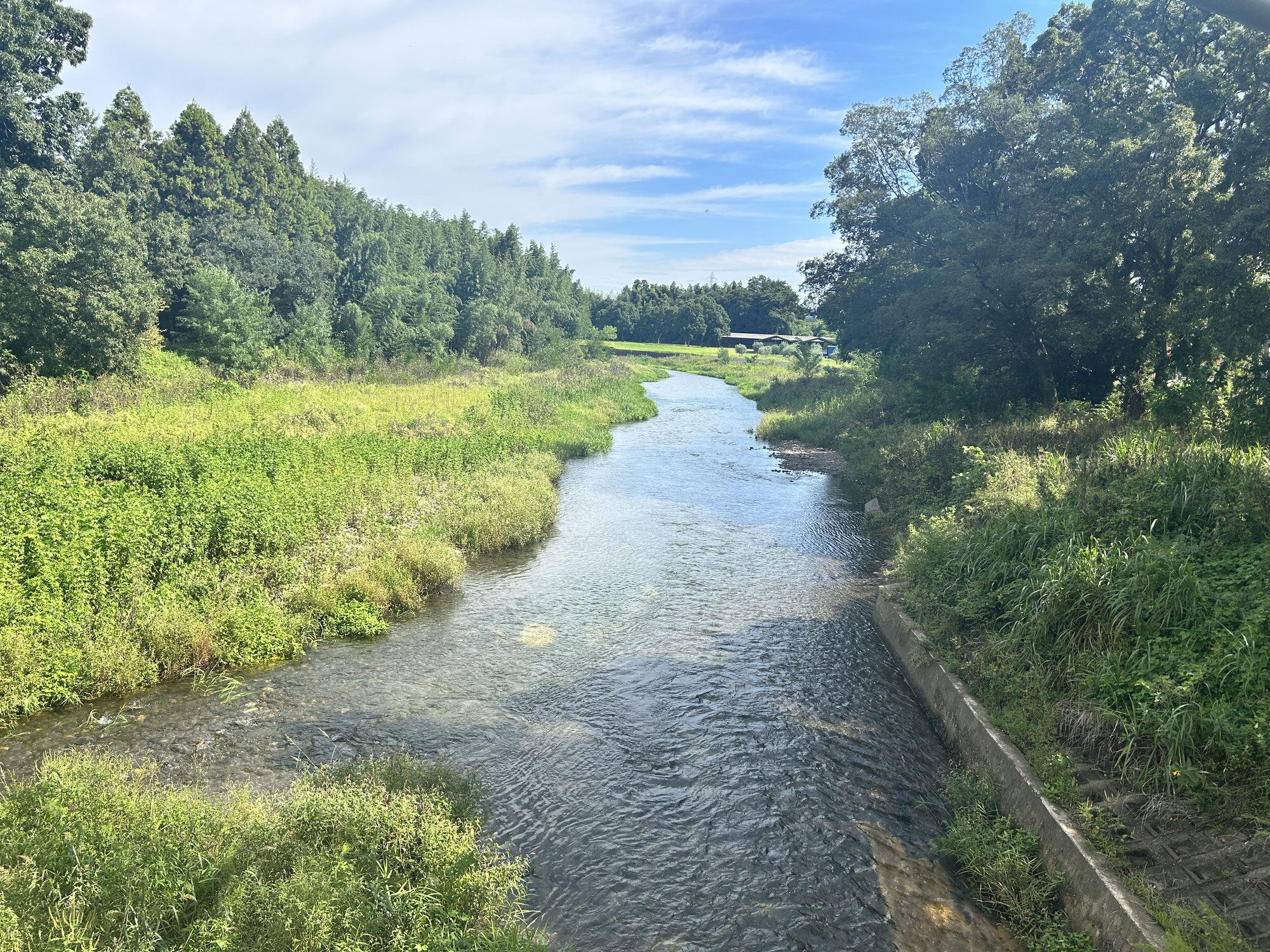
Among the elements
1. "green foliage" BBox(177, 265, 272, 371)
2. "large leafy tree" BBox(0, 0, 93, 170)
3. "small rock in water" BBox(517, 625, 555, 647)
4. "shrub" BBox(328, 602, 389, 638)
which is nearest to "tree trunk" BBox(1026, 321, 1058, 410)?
"small rock in water" BBox(517, 625, 555, 647)

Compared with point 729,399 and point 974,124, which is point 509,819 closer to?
point 974,124

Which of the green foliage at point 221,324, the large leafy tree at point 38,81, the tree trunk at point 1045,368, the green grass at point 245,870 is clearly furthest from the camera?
the large leafy tree at point 38,81

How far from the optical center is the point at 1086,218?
19031 millimetres

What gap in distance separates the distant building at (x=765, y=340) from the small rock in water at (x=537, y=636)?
337 feet

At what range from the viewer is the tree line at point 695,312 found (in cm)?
13550

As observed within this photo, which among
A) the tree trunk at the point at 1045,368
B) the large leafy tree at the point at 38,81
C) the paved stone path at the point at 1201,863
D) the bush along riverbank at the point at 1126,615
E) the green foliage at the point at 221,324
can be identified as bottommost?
the paved stone path at the point at 1201,863

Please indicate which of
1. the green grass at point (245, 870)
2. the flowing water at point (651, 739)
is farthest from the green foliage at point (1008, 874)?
the green grass at point (245, 870)

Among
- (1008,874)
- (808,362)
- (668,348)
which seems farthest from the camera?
(668,348)

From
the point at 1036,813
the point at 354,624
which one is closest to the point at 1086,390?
the point at 1036,813

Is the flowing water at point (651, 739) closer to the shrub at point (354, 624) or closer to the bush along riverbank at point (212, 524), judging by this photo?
the shrub at point (354, 624)

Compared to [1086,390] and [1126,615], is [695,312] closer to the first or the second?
[1086,390]

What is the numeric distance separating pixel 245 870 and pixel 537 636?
699cm

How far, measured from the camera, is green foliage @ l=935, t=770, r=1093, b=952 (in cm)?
580

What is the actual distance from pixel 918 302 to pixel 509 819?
2324cm
